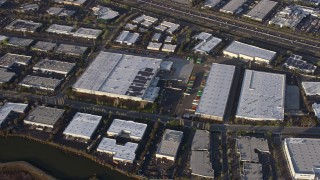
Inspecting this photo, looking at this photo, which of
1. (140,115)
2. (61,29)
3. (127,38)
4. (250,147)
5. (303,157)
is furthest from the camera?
(61,29)

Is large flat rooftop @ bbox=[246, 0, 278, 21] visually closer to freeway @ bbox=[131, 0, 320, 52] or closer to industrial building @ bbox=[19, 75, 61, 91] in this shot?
freeway @ bbox=[131, 0, 320, 52]

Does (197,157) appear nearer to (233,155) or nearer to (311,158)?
(233,155)

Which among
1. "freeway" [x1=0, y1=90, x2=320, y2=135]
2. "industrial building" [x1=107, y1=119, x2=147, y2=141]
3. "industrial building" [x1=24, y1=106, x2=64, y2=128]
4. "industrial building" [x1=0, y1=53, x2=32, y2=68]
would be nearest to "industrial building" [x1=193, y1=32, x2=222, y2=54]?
"freeway" [x1=0, y1=90, x2=320, y2=135]

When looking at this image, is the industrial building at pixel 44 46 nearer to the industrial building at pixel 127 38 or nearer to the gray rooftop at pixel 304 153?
the industrial building at pixel 127 38

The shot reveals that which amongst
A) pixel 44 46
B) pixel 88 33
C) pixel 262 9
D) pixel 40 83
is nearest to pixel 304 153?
pixel 40 83

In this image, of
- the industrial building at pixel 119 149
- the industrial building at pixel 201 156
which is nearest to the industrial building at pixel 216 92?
the industrial building at pixel 201 156

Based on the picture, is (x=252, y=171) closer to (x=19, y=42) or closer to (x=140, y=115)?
(x=140, y=115)

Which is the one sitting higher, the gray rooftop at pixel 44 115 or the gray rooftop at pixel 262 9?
the gray rooftop at pixel 262 9

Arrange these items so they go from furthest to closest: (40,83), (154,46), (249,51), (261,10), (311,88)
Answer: (261,10) < (154,46) < (249,51) < (40,83) < (311,88)

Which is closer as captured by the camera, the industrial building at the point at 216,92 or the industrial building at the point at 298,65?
the industrial building at the point at 216,92
